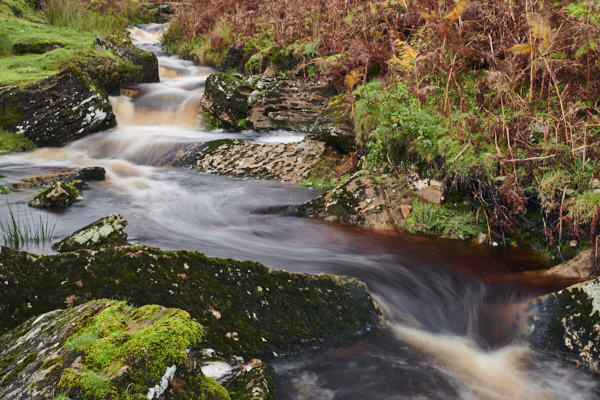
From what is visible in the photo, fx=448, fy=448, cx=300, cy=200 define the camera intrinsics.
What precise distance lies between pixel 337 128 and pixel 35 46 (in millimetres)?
10908

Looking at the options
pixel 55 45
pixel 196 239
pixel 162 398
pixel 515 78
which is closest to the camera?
pixel 162 398

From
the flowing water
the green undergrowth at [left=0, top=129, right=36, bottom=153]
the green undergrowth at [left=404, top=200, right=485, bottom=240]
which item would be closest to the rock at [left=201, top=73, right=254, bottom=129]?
the flowing water

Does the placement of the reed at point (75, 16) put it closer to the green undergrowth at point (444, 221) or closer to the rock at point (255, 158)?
the rock at point (255, 158)

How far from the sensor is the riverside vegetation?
5.49 m

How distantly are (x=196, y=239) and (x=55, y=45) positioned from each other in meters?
11.4

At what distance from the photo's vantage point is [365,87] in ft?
28.1

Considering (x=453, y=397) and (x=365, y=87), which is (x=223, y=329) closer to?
(x=453, y=397)

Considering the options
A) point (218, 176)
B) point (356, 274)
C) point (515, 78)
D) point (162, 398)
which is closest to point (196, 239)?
point (356, 274)

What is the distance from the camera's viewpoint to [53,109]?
10695mm

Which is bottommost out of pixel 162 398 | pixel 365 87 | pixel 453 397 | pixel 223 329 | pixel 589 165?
pixel 453 397

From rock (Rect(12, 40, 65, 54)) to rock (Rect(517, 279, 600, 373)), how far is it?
15.1 m

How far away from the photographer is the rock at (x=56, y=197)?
7.21 metres

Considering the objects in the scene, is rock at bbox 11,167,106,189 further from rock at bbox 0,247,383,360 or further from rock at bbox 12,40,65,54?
rock at bbox 12,40,65,54

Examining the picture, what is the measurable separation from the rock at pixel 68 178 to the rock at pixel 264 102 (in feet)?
13.3
